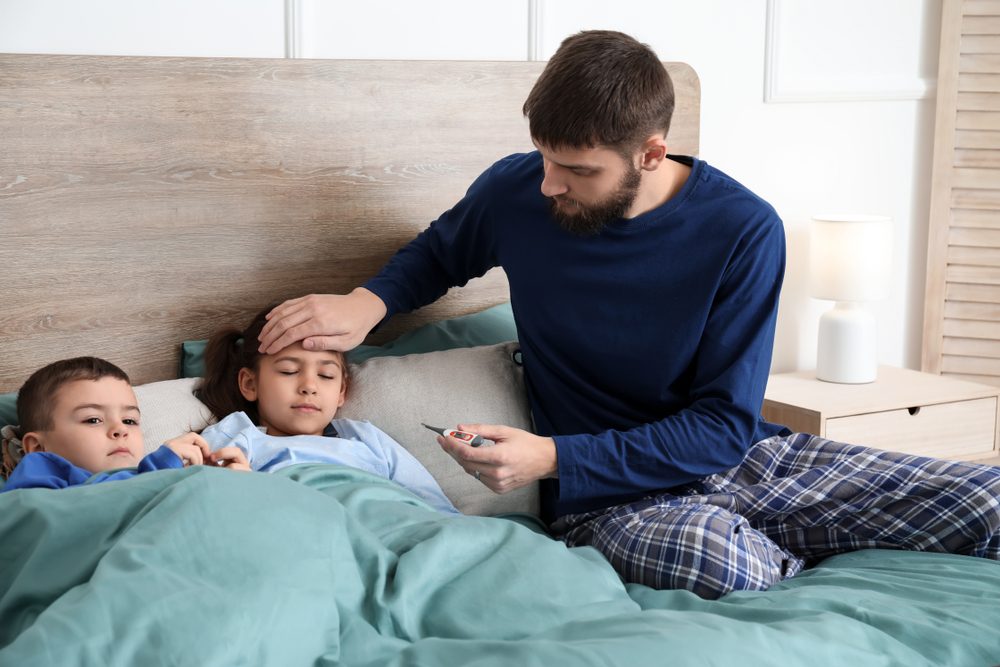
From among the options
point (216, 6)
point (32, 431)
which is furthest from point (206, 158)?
point (32, 431)

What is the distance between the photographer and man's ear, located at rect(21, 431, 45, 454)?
170 cm

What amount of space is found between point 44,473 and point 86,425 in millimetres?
133

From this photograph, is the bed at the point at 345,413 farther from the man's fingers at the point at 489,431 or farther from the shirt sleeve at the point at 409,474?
the man's fingers at the point at 489,431

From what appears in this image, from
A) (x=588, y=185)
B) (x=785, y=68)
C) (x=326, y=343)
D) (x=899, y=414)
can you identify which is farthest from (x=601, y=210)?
(x=785, y=68)

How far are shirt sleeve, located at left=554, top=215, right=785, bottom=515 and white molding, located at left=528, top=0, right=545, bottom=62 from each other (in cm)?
98

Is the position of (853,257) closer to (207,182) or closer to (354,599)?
(207,182)

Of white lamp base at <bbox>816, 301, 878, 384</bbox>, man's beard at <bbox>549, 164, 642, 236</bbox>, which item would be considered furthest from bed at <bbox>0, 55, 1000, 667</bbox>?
white lamp base at <bbox>816, 301, 878, 384</bbox>

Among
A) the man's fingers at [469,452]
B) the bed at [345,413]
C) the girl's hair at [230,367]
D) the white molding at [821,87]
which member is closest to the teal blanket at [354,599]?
the bed at [345,413]

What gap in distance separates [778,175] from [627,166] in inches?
56.4

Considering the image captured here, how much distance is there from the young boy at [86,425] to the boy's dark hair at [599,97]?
0.71 meters

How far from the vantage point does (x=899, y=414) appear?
8.80ft

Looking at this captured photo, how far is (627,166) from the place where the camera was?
1.79m

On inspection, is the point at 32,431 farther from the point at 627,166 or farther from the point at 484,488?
the point at 627,166

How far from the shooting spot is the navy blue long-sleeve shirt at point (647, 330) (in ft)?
5.95
